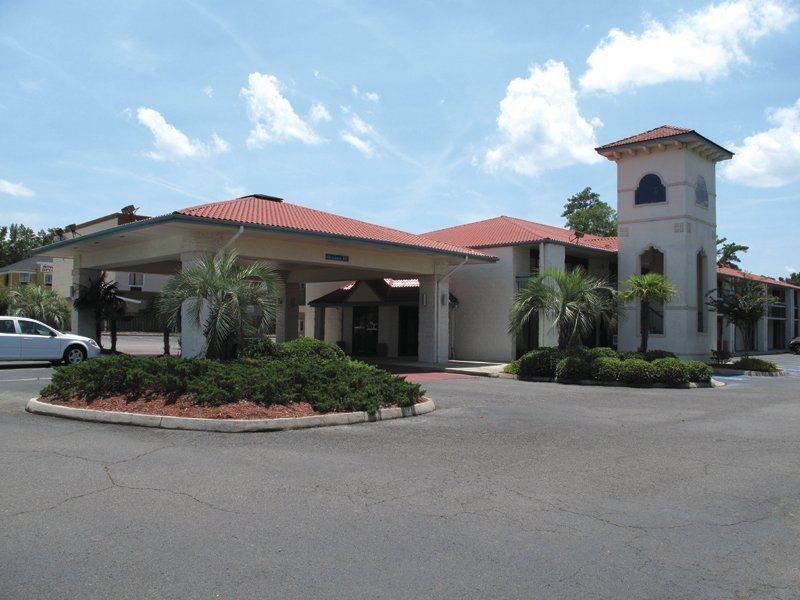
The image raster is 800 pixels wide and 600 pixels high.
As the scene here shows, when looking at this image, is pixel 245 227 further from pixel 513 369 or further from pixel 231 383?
pixel 513 369

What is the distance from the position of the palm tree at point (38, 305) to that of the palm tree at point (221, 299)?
20986 millimetres

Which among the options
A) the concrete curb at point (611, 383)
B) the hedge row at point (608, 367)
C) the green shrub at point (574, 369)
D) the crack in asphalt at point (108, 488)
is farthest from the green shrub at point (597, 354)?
the crack in asphalt at point (108, 488)

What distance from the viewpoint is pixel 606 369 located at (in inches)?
771

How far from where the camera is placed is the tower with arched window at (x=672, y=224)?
2688 cm

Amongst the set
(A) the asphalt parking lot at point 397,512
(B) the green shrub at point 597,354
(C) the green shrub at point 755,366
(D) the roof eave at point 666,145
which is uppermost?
(D) the roof eave at point 666,145

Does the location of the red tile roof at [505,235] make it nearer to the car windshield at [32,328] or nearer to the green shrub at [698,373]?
the green shrub at [698,373]

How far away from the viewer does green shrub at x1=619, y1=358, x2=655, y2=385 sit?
757 inches

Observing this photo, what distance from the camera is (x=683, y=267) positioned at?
88.1 ft

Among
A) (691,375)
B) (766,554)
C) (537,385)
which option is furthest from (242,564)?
(691,375)

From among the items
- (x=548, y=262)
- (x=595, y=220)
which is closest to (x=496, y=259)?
(x=548, y=262)

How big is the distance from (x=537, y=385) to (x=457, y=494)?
43.6 feet

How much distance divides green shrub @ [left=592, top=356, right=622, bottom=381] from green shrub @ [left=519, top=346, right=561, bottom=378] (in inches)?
51.5

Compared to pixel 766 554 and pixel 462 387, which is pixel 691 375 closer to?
pixel 462 387

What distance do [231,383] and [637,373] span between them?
12773mm
